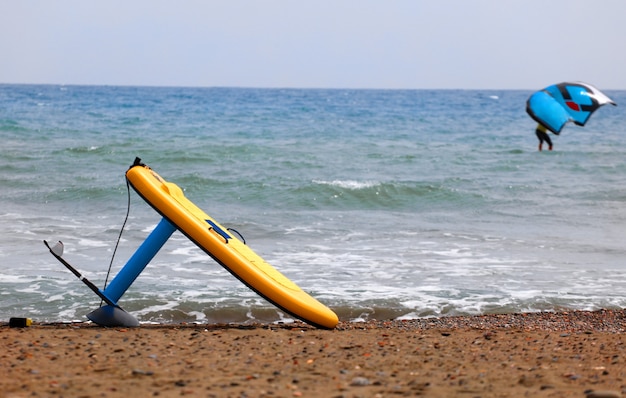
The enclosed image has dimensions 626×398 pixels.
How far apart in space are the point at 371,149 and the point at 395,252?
16157 millimetres

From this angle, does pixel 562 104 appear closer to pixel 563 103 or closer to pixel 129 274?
pixel 563 103

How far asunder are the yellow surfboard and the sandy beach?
0.67ft

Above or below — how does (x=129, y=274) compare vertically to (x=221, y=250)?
below

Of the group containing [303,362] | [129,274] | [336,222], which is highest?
[129,274]

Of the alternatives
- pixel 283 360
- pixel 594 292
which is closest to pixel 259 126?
pixel 594 292

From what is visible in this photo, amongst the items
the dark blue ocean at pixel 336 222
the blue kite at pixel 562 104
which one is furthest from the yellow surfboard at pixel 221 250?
the blue kite at pixel 562 104

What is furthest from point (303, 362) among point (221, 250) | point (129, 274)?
point (129, 274)

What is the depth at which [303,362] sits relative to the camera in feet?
17.4

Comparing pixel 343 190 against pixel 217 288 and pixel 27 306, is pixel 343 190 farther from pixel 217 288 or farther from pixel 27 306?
pixel 27 306

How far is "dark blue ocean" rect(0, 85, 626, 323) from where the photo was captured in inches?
343

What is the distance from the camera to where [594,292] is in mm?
9125

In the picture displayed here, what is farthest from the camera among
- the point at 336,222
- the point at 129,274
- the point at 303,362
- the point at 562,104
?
the point at 336,222

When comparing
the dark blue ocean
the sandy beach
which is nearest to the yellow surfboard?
the sandy beach

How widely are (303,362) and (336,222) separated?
8547mm
